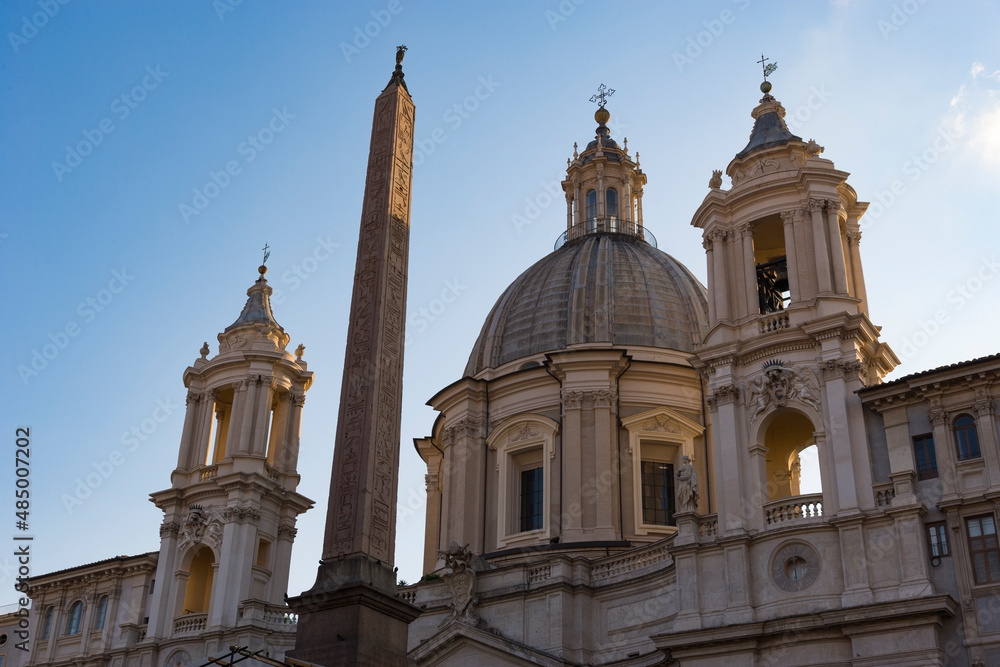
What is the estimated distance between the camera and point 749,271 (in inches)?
1240

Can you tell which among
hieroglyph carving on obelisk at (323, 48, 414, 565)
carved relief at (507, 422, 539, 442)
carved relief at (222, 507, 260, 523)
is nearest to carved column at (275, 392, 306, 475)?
carved relief at (222, 507, 260, 523)

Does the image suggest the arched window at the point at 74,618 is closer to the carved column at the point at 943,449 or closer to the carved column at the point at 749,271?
the carved column at the point at 749,271

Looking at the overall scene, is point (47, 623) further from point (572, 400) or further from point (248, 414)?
point (572, 400)

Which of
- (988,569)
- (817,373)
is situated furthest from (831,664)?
(817,373)

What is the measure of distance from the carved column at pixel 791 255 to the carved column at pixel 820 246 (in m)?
0.59

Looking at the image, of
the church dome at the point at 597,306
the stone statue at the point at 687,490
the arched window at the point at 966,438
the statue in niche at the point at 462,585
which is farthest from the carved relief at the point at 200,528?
the arched window at the point at 966,438

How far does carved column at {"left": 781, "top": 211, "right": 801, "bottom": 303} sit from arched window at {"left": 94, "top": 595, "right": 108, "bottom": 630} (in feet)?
87.8

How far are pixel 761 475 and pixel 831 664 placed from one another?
536cm

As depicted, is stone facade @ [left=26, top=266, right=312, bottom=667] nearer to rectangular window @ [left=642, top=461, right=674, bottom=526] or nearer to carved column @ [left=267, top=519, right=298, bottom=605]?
carved column @ [left=267, top=519, right=298, bottom=605]

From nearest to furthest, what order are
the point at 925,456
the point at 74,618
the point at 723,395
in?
the point at 925,456 → the point at 723,395 → the point at 74,618

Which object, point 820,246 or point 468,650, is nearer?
point 820,246

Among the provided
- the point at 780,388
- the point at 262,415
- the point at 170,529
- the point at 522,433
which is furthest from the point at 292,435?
the point at 780,388

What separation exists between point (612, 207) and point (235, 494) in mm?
19507

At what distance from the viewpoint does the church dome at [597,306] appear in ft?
130
